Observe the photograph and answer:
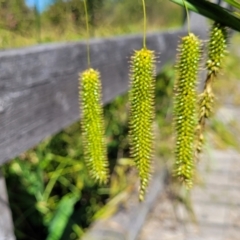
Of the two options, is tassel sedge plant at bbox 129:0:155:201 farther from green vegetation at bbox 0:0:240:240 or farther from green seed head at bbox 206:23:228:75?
green vegetation at bbox 0:0:240:240

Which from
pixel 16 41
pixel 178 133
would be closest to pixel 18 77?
pixel 16 41

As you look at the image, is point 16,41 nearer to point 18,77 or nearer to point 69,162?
point 18,77

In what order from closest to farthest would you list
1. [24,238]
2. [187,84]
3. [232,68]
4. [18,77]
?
[187,84], [18,77], [24,238], [232,68]

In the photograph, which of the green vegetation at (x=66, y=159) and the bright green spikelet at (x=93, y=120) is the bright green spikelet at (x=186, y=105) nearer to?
the bright green spikelet at (x=93, y=120)

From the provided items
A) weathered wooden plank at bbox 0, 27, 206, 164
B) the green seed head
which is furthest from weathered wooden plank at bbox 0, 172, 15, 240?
the green seed head

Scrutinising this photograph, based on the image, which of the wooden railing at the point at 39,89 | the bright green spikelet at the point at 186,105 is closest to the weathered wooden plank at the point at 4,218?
the wooden railing at the point at 39,89

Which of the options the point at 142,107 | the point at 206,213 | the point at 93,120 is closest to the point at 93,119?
the point at 93,120
